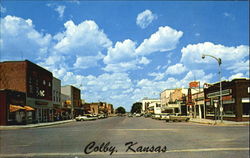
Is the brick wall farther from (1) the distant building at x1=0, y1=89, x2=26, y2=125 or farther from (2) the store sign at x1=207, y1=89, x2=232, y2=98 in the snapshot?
(2) the store sign at x1=207, y1=89, x2=232, y2=98

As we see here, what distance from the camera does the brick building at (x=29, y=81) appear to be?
4787cm

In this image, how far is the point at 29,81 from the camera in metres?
49.3

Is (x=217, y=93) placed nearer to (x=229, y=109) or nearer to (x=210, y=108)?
(x=229, y=109)

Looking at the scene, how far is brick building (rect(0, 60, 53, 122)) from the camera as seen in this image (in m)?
47.9

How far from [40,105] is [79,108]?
4654 cm

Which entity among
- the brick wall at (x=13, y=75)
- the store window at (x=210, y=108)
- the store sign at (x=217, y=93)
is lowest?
the store window at (x=210, y=108)

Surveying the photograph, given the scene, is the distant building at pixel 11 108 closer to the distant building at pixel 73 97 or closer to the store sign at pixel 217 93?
the store sign at pixel 217 93

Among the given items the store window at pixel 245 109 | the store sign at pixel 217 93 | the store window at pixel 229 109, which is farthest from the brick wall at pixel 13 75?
the store window at pixel 245 109

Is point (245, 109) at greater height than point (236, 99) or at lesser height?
lesser

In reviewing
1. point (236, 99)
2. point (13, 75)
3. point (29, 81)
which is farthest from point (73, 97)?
point (236, 99)

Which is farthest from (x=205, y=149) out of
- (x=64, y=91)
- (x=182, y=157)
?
(x=64, y=91)

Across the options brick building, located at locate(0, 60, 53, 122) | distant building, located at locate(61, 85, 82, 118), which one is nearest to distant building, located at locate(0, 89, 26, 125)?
brick building, located at locate(0, 60, 53, 122)

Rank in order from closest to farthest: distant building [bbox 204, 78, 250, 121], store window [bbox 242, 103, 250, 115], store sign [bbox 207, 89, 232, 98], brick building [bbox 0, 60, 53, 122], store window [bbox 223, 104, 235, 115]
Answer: distant building [bbox 204, 78, 250, 121], store window [bbox 242, 103, 250, 115], store window [bbox 223, 104, 235, 115], store sign [bbox 207, 89, 232, 98], brick building [bbox 0, 60, 53, 122]

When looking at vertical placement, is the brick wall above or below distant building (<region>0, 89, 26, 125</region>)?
above
